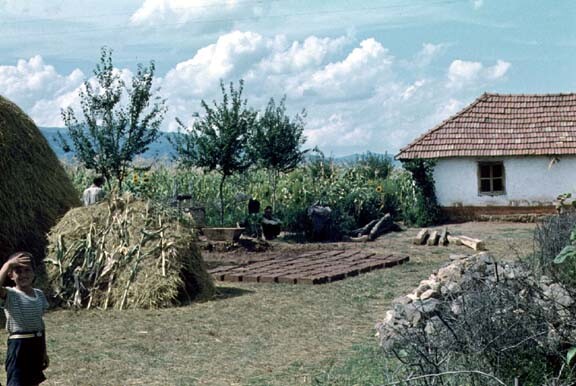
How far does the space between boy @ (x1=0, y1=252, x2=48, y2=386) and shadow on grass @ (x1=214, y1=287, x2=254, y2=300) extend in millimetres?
5627

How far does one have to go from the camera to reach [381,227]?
69.4 feet

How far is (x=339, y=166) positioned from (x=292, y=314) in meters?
21.1

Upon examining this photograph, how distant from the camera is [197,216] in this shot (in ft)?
61.8

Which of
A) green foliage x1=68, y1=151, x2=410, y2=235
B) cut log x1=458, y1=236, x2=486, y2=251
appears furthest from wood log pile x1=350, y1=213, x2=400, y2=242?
cut log x1=458, y1=236, x2=486, y2=251

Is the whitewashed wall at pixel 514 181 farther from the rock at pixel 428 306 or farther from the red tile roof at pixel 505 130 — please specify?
the rock at pixel 428 306

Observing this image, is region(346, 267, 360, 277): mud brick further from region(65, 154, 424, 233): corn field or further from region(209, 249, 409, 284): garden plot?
region(65, 154, 424, 233): corn field

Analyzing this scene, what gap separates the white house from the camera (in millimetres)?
23797

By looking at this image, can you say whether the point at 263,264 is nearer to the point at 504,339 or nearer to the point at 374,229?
the point at 374,229

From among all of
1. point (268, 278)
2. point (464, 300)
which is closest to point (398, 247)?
point (268, 278)

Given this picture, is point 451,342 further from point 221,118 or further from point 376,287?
point 221,118

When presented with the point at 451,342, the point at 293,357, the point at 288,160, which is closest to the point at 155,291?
the point at 293,357

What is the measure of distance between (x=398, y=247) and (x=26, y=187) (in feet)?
28.0

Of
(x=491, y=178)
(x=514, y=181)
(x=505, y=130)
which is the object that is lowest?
(x=514, y=181)

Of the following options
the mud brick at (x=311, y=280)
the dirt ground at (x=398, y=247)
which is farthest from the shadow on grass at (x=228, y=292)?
the dirt ground at (x=398, y=247)
